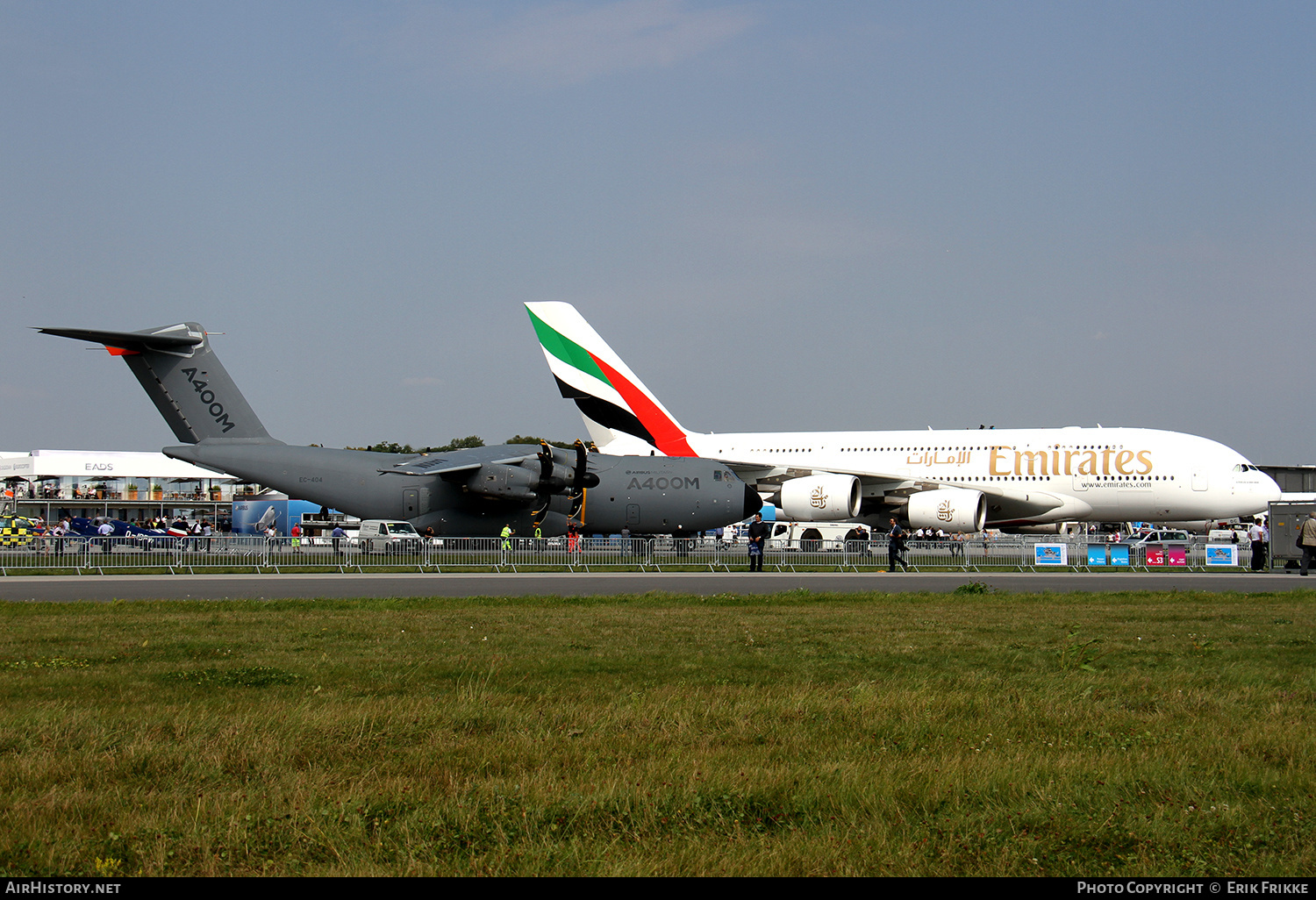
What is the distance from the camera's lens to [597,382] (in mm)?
46781

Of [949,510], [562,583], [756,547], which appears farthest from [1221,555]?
→ [562,583]

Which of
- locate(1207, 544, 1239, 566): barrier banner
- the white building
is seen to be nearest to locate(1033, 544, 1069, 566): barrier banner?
locate(1207, 544, 1239, 566): barrier banner

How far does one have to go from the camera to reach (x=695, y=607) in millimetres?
17938

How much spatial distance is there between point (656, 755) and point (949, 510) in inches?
1348

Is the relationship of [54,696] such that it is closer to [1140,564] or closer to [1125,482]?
[1140,564]

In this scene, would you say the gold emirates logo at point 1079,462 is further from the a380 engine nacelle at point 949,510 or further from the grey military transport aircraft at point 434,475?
the grey military transport aircraft at point 434,475

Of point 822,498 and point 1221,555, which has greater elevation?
point 822,498

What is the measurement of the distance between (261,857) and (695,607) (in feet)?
43.6

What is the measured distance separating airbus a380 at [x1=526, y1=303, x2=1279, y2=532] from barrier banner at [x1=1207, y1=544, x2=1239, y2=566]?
6.14 meters

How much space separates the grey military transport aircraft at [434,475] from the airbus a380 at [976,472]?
297 inches

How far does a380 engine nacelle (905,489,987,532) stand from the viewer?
39312 millimetres

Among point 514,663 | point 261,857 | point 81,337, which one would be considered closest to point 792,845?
point 261,857

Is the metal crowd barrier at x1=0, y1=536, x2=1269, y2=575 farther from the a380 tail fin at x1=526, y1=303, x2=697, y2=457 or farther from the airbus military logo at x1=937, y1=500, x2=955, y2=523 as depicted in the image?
the a380 tail fin at x1=526, y1=303, x2=697, y2=457

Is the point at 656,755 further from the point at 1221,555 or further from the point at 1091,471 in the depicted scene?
the point at 1091,471
